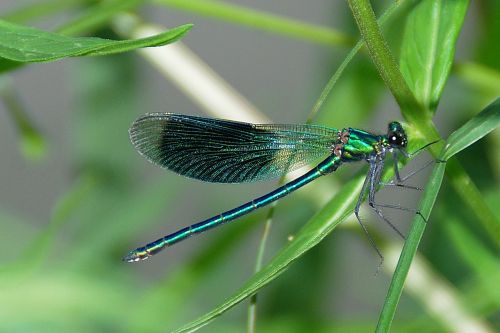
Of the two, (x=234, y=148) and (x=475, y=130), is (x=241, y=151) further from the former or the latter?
(x=475, y=130)

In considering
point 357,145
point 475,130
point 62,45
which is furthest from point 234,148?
point 62,45

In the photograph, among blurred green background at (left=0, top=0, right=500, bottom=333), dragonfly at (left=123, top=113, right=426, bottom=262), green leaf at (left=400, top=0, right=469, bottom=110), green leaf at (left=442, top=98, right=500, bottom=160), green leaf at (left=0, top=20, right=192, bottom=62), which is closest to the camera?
green leaf at (left=0, top=20, right=192, bottom=62)

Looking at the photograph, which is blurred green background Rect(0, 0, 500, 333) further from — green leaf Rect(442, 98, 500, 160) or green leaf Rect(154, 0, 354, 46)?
green leaf Rect(442, 98, 500, 160)

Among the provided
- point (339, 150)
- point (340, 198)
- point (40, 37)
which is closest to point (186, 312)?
point (339, 150)

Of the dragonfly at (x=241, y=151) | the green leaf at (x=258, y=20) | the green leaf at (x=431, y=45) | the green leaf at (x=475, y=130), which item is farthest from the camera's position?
the dragonfly at (x=241, y=151)

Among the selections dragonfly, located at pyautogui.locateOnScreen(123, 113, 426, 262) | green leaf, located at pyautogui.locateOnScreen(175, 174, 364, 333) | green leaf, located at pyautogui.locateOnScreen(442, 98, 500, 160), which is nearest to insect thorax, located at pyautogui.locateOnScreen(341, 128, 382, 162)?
dragonfly, located at pyautogui.locateOnScreen(123, 113, 426, 262)

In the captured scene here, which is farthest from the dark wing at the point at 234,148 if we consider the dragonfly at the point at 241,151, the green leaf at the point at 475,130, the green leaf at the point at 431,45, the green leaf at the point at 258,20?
the green leaf at the point at 475,130

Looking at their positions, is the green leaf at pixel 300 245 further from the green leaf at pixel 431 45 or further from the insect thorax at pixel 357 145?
the insect thorax at pixel 357 145
